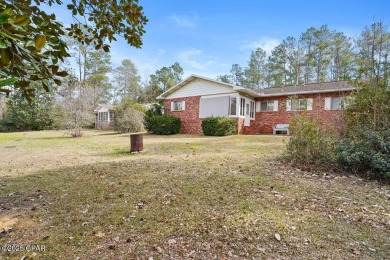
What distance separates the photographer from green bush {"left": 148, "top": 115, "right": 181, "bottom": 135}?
55.3ft

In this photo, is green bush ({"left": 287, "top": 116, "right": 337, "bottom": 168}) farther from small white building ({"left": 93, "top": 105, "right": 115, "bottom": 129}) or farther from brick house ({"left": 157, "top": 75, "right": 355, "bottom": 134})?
small white building ({"left": 93, "top": 105, "right": 115, "bottom": 129})

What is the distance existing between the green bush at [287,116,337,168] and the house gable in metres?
9.92

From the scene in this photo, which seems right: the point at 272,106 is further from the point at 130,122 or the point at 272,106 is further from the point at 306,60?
the point at 306,60

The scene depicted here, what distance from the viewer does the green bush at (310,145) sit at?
518 centimetres

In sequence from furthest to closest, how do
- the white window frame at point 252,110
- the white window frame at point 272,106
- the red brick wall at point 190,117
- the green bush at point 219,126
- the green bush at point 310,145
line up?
the red brick wall at point 190,117
the white window frame at point 252,110
the white window frame at point 272,106
the green bush at point 219,126
the green bush at point 310,145

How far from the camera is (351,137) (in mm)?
5367

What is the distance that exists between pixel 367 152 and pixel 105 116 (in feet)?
99.4

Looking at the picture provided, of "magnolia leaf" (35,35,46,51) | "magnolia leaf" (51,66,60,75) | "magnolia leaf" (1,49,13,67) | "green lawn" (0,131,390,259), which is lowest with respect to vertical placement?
"green lawn" (0,131,390,259)

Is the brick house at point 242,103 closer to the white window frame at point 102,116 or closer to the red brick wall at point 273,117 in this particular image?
the red brick wall at point 273,117

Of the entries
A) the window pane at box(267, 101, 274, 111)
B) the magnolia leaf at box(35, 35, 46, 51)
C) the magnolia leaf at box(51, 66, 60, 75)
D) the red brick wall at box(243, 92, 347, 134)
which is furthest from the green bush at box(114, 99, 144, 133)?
the magnolia leaf at box(35, 35, 46, 51)

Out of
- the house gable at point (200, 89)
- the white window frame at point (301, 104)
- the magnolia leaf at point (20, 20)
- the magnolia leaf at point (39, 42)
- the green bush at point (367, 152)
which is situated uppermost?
the house gable at point (200, 89)

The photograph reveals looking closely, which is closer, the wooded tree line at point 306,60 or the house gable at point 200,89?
the house gable at point 200,89

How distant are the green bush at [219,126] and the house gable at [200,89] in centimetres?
240

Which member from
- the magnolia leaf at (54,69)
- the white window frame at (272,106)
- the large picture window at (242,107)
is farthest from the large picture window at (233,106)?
the magnolia leaf at (54,69)
